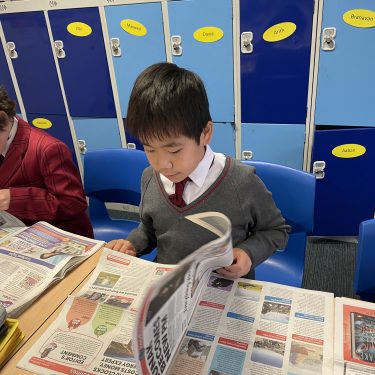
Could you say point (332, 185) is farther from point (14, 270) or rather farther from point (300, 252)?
point (14, 270)

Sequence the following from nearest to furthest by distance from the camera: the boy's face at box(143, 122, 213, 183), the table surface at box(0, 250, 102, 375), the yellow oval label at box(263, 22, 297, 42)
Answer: the table surface at box(0, 250, 102, 375) → the boy's face at box(143, 122, 213, 183) → the yellow oval label at box(263, 22, 297, 42)

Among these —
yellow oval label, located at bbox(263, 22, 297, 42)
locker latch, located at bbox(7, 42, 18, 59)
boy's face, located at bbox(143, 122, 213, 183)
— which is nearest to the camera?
boy's face, located at bbox(143, 122, 213, 183)

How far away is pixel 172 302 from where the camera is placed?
43 centimetres

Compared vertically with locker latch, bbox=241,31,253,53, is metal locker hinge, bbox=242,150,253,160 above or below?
below

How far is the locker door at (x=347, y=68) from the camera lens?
5.08 feet

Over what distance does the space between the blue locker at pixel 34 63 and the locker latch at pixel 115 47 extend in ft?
1.46

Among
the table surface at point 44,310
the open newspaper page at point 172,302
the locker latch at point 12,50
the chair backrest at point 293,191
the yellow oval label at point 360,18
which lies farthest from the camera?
the locker latch at point 12,50

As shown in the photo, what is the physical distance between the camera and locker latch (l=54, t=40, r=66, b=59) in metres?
2.10

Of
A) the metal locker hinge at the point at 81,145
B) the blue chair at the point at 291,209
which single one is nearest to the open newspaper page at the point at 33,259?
the blue chair at the point at 291,209

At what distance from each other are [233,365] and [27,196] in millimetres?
888

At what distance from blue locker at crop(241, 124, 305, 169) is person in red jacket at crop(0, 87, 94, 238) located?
1050 millimetres

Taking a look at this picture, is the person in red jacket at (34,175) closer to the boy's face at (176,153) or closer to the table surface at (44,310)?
the table surface at (44,310)

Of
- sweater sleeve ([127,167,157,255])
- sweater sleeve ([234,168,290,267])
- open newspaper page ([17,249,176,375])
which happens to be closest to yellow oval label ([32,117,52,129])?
sweater sleeve ([127,167,157,255])

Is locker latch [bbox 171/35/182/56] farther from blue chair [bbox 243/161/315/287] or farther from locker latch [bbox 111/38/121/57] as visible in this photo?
blue chair [bbox 243/161/315/287]
